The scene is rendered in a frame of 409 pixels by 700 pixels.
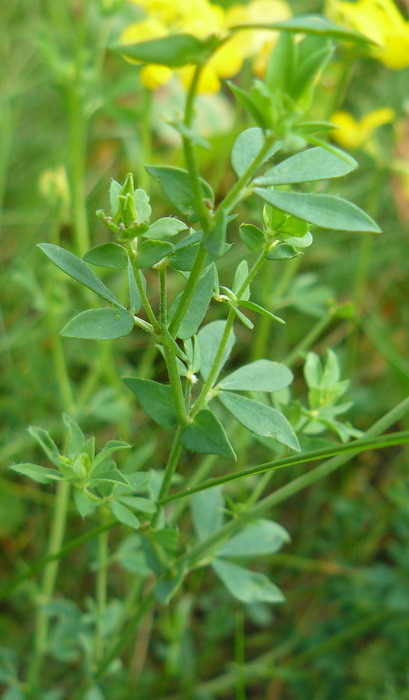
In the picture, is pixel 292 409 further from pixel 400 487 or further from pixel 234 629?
pixel 234 629

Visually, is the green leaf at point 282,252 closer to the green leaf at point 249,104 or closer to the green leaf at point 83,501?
the green leaf at point 249,104

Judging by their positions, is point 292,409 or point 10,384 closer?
point 292,409

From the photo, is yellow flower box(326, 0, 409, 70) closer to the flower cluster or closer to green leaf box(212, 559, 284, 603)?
the flower cluster

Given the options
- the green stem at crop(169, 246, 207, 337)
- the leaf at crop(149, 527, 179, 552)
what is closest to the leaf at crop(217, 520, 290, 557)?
the leaf at crop(149, 527, 179, 552)

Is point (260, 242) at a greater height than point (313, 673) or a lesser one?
greater

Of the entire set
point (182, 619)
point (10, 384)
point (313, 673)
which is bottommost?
point (313, 673)

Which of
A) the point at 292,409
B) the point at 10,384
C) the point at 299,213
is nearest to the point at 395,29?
the point at 292,409

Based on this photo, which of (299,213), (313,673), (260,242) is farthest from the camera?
(313,673)
